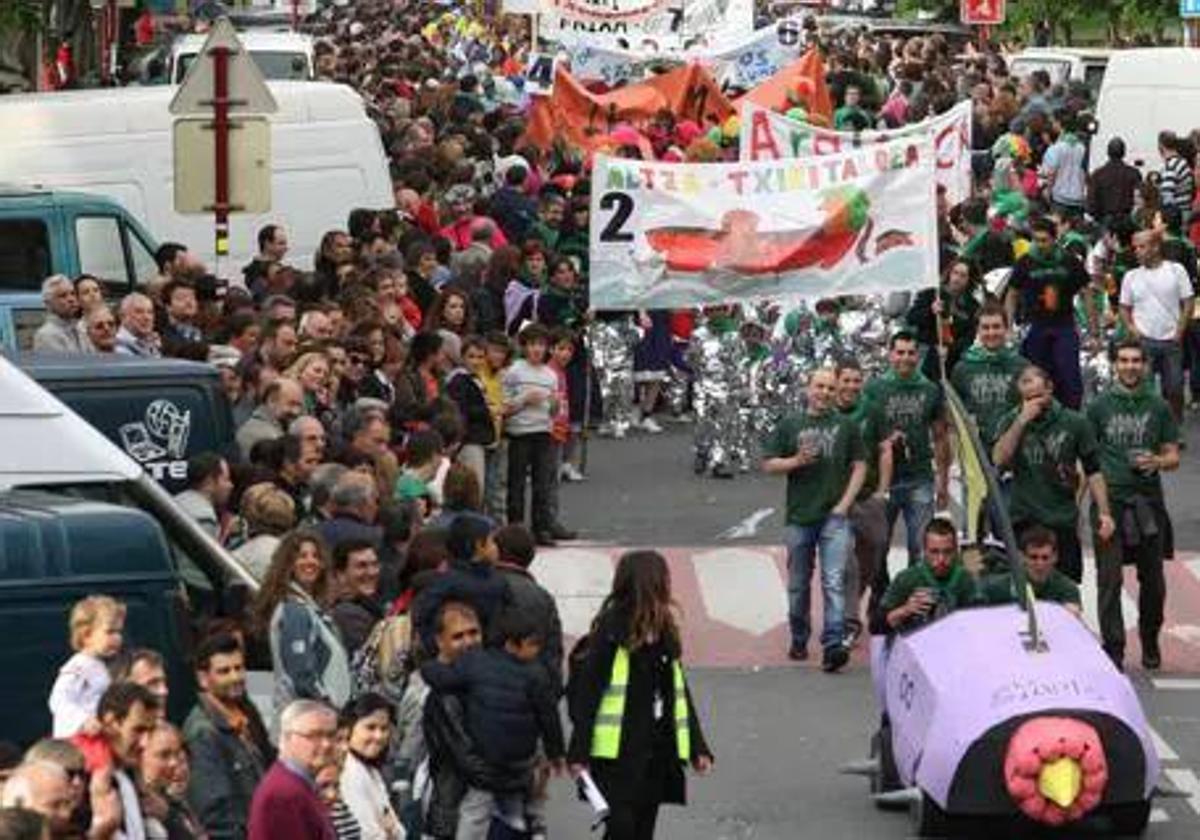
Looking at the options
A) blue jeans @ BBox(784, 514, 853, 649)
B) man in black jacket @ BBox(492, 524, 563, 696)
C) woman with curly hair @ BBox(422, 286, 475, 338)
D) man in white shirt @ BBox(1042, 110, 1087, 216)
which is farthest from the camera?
man in white shirt @ BBox(1042, 110, 1087, 216)

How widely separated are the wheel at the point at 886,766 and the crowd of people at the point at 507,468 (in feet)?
1.46

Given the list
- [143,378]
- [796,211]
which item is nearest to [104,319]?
[143,378]

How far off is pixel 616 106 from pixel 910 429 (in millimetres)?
19648

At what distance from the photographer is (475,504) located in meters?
17.8

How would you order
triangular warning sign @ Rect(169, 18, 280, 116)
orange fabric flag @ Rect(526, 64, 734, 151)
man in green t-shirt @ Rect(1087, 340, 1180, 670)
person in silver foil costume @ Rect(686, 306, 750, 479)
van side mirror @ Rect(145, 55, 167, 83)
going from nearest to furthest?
man in green t-shirt @ Rect(1087, 340, 1180, 670) → triangular warning sign @ Rect(169, 18, 280, 116) → person in silver foil costume @ Rect(686, 306, 750, 479) → orange fabric flag @ Rect(526, 64, 734, 151) → van side mirror @ Rect(145, 55, 167, 83)

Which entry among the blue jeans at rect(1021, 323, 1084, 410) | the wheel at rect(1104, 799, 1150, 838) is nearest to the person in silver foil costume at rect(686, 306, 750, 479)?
the blue jeans at rect(1021, 323, 1084, 410)

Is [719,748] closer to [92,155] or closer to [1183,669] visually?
[1183,669]

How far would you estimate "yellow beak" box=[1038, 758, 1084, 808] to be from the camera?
1636 centimetres

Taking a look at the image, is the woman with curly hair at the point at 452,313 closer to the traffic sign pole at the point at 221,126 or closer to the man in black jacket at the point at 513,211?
the traffic sign pole at the point at 221,126

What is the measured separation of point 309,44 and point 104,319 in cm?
2929

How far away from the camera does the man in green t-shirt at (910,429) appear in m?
22.1

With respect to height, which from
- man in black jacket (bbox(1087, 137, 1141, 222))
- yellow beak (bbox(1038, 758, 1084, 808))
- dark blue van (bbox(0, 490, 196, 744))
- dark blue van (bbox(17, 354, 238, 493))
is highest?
dark blue van (bbox(0, 490, 196, 744))

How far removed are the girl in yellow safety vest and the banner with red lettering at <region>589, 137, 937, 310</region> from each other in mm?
10223

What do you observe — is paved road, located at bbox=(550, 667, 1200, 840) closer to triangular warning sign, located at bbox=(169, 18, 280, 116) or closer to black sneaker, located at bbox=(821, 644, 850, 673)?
black sneaker, located at bbox=(821, 644, 850, 673)
